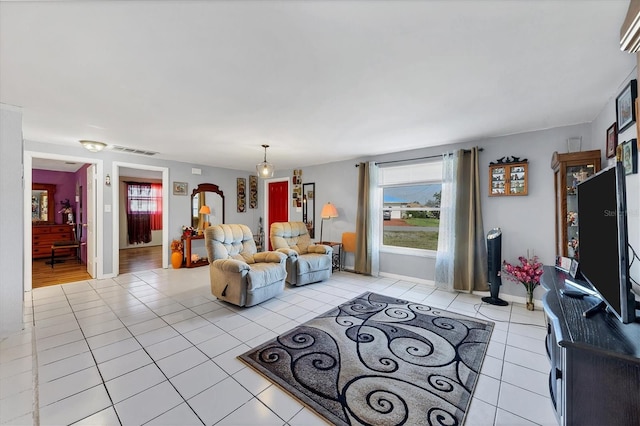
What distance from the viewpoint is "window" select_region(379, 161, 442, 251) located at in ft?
14.1

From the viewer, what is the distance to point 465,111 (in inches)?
106

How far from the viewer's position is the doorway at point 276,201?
6508 mm

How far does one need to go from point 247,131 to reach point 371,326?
2.87 metres

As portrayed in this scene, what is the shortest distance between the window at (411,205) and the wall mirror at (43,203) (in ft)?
27.3

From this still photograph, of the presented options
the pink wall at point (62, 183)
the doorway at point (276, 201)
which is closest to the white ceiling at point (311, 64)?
the doorway at point (276, 201)

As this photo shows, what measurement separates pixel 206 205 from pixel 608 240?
6465mm

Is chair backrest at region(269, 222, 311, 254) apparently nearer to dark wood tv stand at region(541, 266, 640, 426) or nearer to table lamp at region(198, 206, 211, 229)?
table lamp at region(198, 206, 211, 229)

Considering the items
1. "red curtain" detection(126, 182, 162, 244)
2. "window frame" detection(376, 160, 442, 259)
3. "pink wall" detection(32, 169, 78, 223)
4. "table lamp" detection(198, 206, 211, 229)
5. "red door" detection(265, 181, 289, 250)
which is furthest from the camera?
"red curtain" detection(126, 182, 162, 244)

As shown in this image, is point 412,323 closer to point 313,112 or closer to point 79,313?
point 313,112

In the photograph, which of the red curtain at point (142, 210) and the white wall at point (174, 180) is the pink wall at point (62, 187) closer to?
the red curtain at point (142, 210)

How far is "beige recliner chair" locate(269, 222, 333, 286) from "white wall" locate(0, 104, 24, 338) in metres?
2.89

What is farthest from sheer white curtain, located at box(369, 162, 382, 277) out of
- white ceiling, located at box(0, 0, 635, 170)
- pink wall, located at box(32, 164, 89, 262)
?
pink wall, located at box(32, 164, 89, 262)

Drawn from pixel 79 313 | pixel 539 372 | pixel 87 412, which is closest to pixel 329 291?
pixel 539 372

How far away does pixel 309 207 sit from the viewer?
19.5 feet
